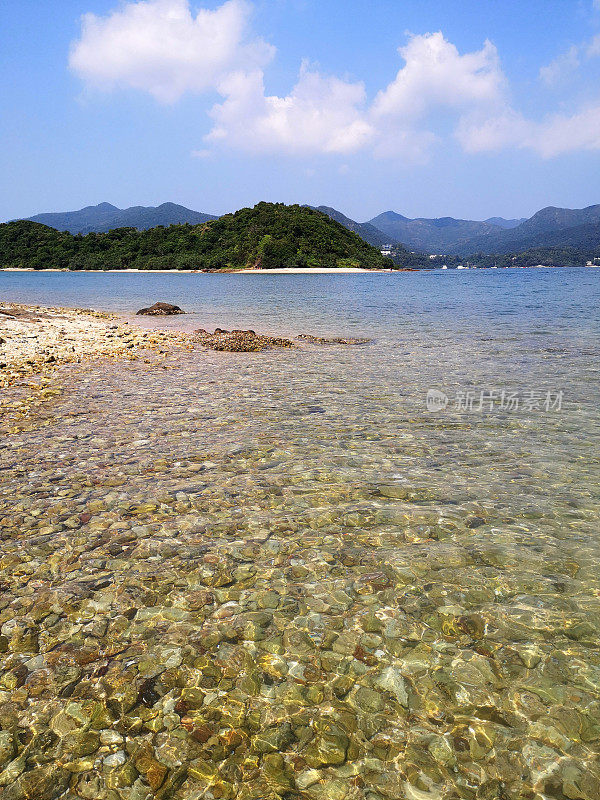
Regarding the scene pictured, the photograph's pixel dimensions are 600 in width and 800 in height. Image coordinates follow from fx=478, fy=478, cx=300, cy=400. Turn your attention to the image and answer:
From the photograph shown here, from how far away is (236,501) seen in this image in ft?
23.8

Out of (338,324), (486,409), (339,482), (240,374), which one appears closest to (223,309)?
(338,324)

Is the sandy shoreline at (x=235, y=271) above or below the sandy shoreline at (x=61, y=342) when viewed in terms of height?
above

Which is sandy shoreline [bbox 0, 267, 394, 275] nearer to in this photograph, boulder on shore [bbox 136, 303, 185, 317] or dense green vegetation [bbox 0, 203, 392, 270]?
dense green vegetation [bbox 0, 203, 392, 270]

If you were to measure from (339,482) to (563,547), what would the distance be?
3275 millimetres

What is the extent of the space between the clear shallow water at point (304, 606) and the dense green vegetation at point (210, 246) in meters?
150

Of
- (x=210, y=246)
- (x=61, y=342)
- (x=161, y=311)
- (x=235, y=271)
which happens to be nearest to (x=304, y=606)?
(x=61, y=342)

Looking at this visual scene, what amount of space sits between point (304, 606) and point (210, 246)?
179 metres

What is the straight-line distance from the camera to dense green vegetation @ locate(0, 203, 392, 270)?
157 metres

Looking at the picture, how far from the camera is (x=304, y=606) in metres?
5.02

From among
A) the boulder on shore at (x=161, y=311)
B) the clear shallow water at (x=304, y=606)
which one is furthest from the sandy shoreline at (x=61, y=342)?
the clear shallow water at (x=304, y=606)

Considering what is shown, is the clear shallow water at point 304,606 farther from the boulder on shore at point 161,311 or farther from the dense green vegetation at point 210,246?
the dense green vegetation at point 210,246

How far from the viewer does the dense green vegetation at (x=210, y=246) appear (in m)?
157

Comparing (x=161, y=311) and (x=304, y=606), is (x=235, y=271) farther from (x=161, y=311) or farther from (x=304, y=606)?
(x=304, y=606)

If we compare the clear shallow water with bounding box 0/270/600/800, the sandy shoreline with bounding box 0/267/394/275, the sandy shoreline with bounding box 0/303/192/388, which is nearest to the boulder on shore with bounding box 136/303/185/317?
the sandy shoreline with bounding box 0/303/192/388
